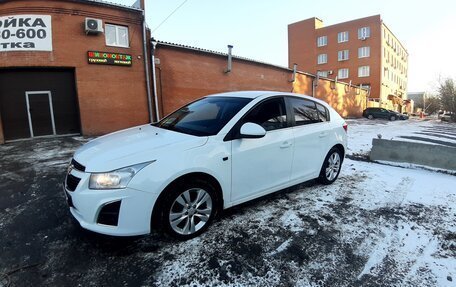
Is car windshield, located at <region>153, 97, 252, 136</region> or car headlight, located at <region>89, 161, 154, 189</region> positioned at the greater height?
car windshield, located at <region>153, 97, 252, 136</region>

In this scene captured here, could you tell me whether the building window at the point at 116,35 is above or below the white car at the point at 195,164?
above

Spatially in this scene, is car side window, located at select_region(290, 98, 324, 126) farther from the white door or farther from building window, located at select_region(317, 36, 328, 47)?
building window, located at select_region(317, 36, 328, 47)

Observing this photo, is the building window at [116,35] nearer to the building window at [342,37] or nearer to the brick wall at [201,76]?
the brick wall at [201,76]

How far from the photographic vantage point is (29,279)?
2529 millimetres

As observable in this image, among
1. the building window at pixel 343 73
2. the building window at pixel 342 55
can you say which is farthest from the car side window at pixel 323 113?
the building window at pixel 342 55

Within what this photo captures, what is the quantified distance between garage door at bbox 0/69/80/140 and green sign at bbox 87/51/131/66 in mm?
1130

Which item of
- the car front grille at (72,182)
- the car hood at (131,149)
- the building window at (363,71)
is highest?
the building window at (363,71)

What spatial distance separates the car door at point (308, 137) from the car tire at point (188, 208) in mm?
1558

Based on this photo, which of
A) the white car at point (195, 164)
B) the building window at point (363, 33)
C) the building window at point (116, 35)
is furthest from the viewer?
the building window at point (363, 33)

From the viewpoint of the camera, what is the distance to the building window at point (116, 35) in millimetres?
12469

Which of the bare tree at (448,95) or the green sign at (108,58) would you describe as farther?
the bare tree at (448,95)

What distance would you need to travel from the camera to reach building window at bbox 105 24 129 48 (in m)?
12.5

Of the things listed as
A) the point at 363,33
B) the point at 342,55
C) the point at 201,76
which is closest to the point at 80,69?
the point at 201,76

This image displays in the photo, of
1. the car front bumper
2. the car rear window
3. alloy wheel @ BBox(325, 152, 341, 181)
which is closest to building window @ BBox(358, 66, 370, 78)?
alloy wheel @ BBox(325, 152, 341, 181)
